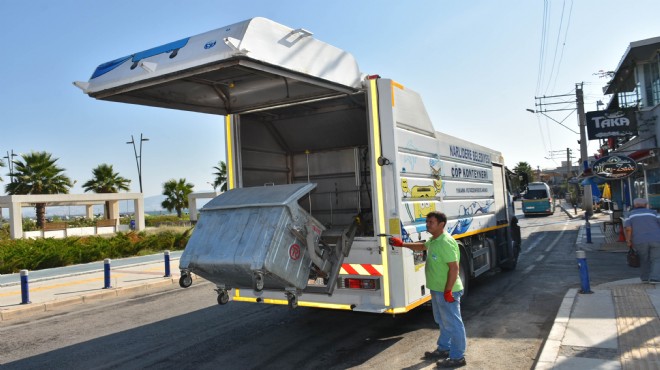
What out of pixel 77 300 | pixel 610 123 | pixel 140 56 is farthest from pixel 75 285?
pixel 610 123

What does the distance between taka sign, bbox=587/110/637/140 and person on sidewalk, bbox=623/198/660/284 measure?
13.3 meters

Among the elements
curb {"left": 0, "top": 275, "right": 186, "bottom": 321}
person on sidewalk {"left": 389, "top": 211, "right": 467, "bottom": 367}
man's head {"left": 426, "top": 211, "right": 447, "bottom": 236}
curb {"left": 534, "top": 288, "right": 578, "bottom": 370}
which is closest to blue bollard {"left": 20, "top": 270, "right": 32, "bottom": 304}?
curb {"left": 0, "top": 275, "right": 186, "bottom": 321}

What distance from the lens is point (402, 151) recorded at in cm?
579

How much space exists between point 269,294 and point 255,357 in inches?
31.0

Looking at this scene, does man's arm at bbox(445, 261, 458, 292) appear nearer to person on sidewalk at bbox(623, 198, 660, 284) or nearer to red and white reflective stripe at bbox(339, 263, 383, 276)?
red and white reflective stripe at bbox(339, 263, 383, 276)

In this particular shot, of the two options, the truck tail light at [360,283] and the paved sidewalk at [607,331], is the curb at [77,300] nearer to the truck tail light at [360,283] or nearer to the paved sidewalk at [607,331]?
the truck tail light at [360,283]

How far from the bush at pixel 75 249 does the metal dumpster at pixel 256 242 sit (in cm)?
1340

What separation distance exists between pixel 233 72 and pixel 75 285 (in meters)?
9.47

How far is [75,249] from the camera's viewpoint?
56.1ft

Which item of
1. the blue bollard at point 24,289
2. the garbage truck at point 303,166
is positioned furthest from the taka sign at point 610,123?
the blue bollard at point 24,289

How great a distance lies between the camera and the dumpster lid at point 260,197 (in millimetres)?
5118

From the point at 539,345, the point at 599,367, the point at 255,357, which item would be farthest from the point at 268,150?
the point at 599,367

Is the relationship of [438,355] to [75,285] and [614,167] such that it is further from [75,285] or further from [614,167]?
[614,167]

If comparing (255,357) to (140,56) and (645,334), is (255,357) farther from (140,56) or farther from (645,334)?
(645,334)
